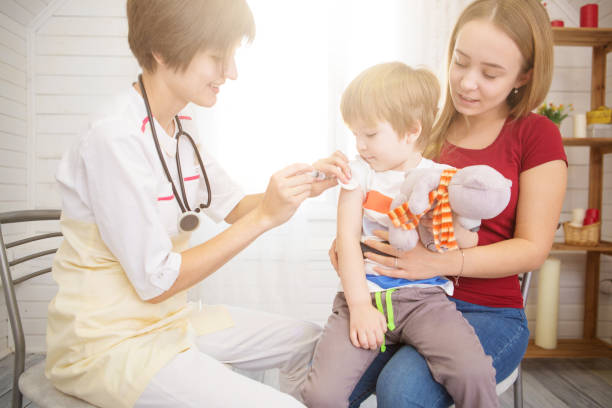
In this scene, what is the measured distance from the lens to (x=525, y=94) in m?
1.09

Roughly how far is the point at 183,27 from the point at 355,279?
666 mm

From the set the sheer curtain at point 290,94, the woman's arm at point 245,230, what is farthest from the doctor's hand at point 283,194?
the sheer curtain at point 290,94

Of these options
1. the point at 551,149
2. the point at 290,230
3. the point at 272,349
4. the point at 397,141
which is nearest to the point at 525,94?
the point at 551,149

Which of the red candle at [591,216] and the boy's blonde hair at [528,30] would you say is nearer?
the boy's blonde hair at [528,30]

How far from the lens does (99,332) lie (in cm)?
84

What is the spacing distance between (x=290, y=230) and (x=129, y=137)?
143 centimetres

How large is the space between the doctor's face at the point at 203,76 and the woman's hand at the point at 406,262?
0.53 metres

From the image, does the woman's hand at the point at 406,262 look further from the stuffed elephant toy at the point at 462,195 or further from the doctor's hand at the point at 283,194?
the doctor's hand at the point at 283,194

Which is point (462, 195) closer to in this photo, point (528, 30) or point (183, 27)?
point (528, 30)

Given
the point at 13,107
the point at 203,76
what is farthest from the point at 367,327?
the point at 13,107

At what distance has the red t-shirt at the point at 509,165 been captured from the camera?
106cm

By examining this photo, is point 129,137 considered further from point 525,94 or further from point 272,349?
point 525,94

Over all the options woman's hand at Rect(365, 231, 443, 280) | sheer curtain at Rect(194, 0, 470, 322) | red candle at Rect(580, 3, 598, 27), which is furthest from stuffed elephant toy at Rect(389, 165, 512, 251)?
red candle at Rect(580, 3, 598, 27)

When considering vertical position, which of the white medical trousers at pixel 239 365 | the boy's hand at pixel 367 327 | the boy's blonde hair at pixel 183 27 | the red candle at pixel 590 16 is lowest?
the white medical trousers at pixel 239 365
